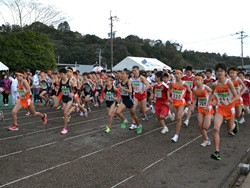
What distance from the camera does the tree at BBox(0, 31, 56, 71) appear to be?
1197 inches

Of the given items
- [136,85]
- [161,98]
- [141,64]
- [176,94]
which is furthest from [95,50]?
[176,94]

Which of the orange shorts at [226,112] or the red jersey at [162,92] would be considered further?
the red jersey at [162,92]

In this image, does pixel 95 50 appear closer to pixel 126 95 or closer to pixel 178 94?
pixel 126 95

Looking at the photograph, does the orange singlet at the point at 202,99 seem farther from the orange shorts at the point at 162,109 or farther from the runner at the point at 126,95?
the runner at the point at 126,95

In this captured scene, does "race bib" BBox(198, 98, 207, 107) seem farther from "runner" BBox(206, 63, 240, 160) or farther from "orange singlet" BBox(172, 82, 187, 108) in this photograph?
"runner" BBox(206, 63, 240, 160)

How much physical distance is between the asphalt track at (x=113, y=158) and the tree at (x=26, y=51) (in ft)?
74.7

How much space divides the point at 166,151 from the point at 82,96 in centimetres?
802

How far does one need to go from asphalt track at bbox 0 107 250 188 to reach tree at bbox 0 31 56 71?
2276 centimetres

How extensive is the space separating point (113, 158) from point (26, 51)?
27.9 meters

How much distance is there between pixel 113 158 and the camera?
20.5 ft

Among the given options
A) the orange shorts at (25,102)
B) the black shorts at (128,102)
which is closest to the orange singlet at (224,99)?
the black shorts at (128,102)

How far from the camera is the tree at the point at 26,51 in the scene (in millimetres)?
30406

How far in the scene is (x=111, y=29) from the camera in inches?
1614

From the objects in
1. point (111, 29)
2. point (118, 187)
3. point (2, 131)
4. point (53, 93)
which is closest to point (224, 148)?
point (118, 187)
